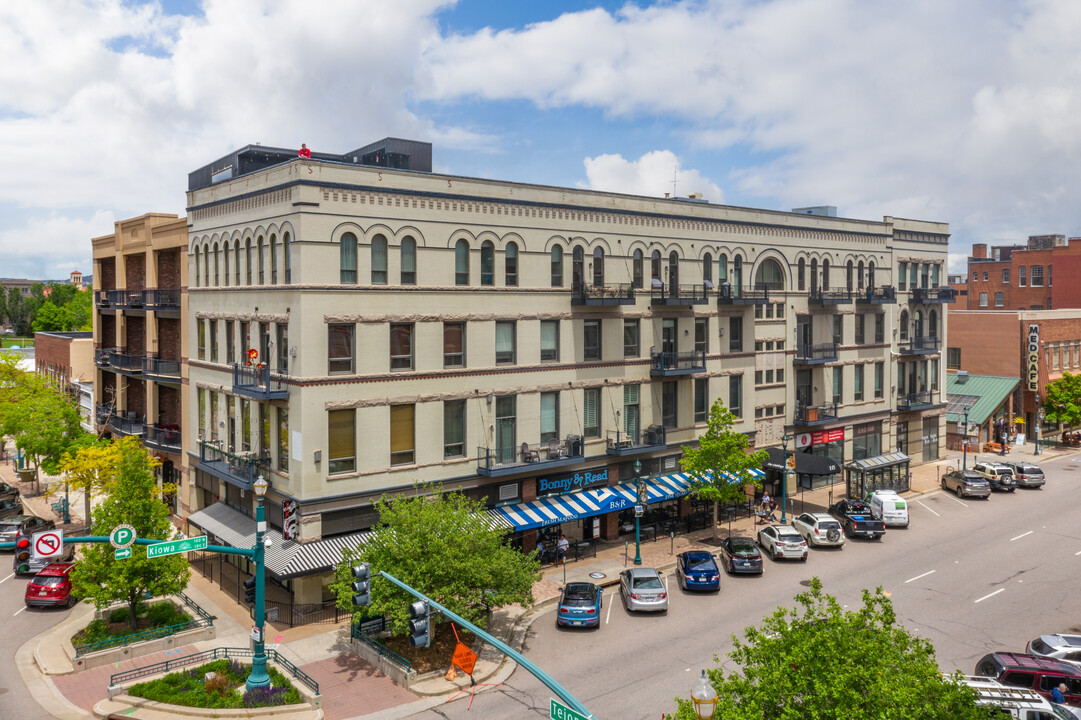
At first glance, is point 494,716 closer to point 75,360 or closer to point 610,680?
point 610,680

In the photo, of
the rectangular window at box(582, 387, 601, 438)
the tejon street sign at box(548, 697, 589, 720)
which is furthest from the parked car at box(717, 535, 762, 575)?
the tejon street sign at box(548, 697, 589, 720)

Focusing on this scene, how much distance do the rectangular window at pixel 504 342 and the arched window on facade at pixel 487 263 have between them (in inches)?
78.0

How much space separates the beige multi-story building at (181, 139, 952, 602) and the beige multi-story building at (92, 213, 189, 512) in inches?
118

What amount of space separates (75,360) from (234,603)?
39247 millimetres

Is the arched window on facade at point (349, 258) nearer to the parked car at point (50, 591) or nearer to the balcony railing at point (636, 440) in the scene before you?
the balcony railing at point (636, 440)

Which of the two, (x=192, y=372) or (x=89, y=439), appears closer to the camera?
(x=192, y=372)

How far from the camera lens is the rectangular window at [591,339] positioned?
1513 inches

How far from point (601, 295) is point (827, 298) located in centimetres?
1810

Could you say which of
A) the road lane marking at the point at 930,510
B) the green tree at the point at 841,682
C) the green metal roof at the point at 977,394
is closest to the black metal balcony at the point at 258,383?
the green tree at the point at 841,682

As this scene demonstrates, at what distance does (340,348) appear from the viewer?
1216 inches

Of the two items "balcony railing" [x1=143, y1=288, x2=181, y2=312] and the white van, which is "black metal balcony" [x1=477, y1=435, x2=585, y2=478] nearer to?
the white van

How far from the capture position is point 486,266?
34844 millimetres

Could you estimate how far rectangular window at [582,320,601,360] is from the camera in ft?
126

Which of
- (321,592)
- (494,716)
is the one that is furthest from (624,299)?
(494,716)
